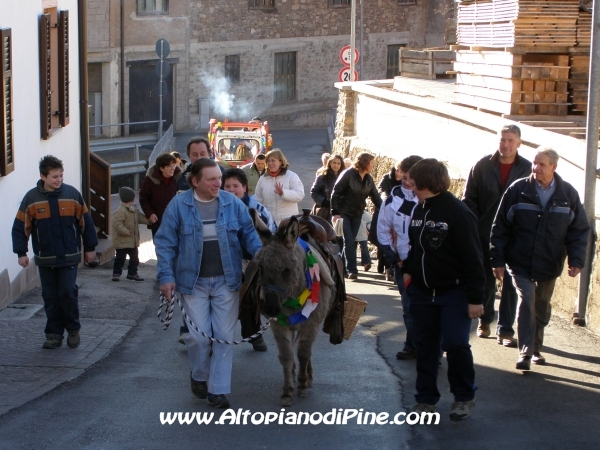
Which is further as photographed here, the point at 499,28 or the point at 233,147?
the point at 233,147

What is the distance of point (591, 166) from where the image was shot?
33.2 ft

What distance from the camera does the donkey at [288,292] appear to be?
7094 millimetres

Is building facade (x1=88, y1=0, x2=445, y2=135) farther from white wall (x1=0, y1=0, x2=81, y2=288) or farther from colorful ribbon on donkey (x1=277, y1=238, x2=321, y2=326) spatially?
colorful ribbon on donkey (x1=277, y1=238, x2=321, y2=326)

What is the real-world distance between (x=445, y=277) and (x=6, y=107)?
6773 millimetres

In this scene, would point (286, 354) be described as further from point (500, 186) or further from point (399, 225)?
point (500, 186)

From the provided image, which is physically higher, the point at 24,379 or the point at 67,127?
the point at 67,127

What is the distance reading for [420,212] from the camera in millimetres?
6945

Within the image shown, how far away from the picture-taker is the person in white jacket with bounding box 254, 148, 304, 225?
455 inches

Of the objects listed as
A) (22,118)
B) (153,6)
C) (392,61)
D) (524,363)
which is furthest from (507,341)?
(392,61)

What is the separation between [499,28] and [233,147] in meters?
14.0

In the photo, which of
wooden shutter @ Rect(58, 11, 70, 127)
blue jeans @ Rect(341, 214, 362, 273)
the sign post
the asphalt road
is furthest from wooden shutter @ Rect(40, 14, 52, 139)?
the sign post

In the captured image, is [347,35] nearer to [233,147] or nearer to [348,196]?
[233,147]

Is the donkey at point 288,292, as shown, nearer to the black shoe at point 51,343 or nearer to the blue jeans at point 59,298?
the blue jeans at point 59,298

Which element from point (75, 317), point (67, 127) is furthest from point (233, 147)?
point (75, 317)
